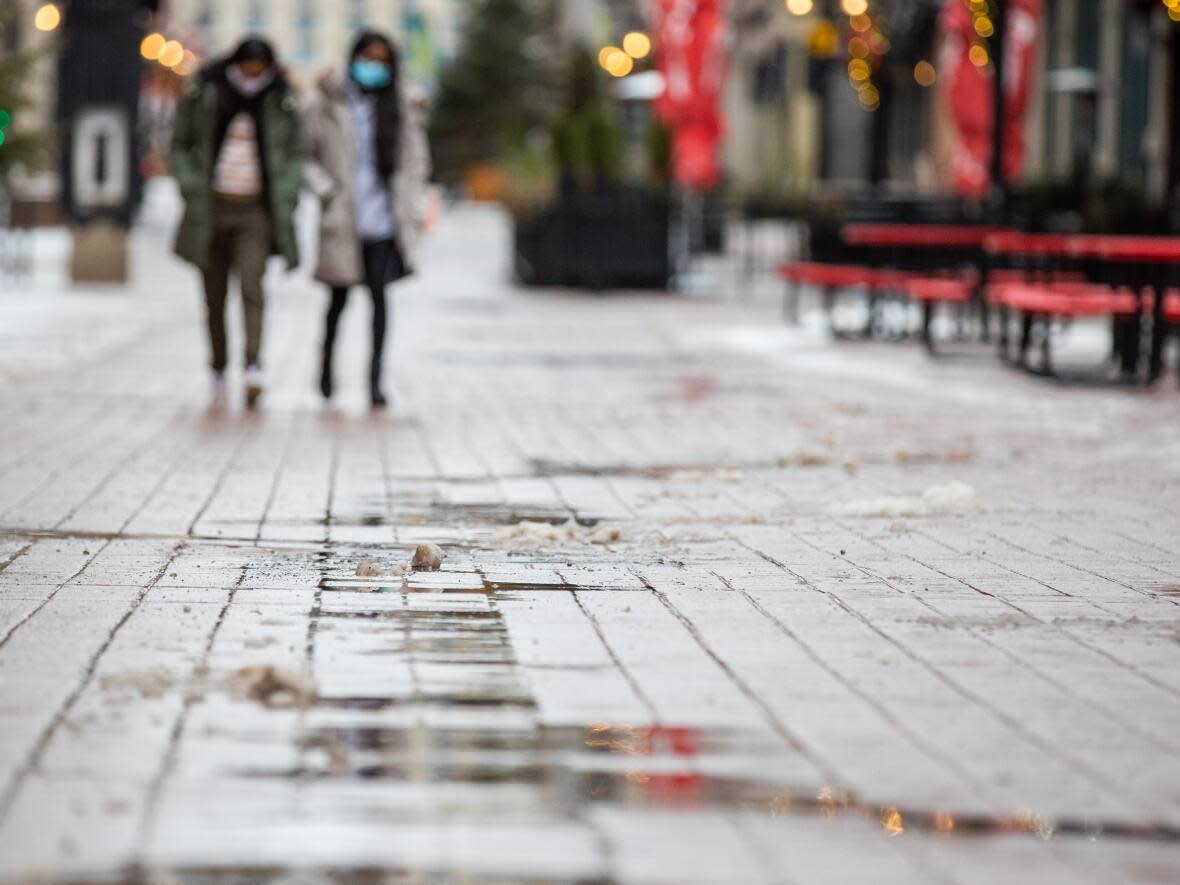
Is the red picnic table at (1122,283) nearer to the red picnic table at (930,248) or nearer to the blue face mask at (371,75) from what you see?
the red picnic table at (930,248)

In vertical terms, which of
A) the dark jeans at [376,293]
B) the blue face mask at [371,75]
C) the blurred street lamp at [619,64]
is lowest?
the dark jeans at [376,293]

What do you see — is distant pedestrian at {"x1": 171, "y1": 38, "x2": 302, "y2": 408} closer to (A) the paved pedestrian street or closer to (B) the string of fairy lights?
(A) the paved pedestrian street

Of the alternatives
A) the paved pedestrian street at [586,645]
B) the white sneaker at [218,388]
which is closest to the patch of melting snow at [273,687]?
the paved pedestrian street at [586,645]

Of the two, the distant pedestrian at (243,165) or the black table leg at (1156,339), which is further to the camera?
the black table leg at (1156,339)

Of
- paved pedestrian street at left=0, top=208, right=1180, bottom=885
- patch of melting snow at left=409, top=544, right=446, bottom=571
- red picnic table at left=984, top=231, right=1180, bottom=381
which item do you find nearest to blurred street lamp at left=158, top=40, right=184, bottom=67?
red picnic table at left=984, top=231, right=1180, bottom=381

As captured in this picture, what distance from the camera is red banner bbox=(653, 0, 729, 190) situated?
1352 inches

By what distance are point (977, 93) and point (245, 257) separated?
13.7 metres

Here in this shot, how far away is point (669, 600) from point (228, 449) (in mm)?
4446

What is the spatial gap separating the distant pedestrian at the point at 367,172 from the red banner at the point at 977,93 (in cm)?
1017

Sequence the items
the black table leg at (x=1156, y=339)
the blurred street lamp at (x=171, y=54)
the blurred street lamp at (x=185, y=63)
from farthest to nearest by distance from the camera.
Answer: the blurred street lamp at (x=185, y=63)
the blurred street lamp at (x=171, y=54)
the black table leg at (x=1156, y=339)

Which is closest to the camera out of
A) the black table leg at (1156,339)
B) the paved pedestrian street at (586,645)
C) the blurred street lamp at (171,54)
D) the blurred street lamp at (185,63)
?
the paved pedestrian street at (586,645)

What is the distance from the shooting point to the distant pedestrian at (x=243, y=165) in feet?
43.2

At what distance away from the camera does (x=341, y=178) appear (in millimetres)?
13273

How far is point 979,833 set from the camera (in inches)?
168
